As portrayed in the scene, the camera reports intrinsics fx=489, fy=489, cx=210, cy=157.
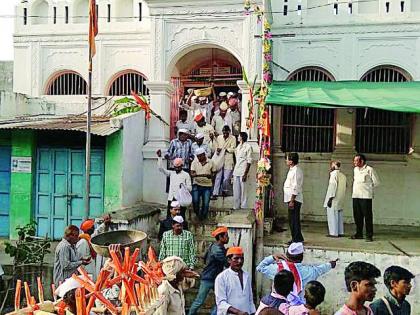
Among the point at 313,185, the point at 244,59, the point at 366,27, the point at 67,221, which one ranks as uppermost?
the point at 366,27

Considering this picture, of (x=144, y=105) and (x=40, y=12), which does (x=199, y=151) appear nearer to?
(x=144, y=105)

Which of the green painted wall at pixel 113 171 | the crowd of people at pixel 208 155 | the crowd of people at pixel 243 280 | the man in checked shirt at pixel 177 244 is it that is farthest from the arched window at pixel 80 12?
the man in checked shirt at pixel 177 244

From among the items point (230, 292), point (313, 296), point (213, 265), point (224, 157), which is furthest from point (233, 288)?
point (224, 157)

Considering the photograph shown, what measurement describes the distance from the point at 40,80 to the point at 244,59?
5589 millimetres

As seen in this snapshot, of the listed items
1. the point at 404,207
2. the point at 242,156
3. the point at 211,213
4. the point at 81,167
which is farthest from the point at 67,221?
the point at 404,207

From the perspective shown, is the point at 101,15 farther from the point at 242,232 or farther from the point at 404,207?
the point at 404,207

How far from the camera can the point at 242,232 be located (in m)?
7.09

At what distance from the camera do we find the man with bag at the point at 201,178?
8.52 meters

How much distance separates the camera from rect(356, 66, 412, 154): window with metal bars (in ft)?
35.8

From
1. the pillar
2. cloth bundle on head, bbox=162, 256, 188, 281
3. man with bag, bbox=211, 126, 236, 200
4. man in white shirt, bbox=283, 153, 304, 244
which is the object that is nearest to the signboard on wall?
the pillar

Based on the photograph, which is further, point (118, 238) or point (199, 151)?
point (199, 151)

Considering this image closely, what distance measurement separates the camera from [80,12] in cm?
1281

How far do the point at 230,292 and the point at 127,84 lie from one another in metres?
8.27

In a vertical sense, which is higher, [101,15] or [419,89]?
[101,15]
